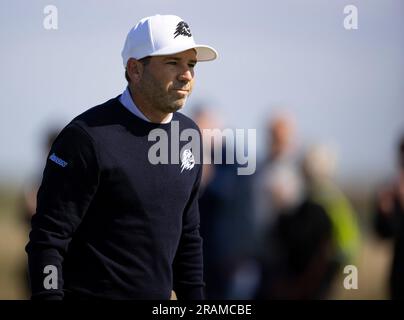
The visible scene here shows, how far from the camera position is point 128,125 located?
4.69m

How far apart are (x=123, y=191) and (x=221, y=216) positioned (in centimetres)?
284

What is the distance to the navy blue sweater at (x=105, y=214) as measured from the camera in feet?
14.7

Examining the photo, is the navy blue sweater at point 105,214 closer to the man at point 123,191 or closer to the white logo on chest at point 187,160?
the man at point 123,191

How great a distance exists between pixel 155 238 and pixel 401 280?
2.88 metres

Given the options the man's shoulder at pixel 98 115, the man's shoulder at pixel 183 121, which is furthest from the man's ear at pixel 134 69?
the man's shoulder at pixel 183 121

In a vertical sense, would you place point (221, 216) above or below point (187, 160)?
below

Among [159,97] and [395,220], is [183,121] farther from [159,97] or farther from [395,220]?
[395,220]

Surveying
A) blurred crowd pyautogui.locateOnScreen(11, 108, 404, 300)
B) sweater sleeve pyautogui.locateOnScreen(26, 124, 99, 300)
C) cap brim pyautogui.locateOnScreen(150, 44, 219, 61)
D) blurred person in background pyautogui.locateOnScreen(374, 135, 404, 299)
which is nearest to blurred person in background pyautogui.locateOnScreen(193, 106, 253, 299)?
blurred crowd pyautogui.locateOnScreen(11, 108, 404, 300)

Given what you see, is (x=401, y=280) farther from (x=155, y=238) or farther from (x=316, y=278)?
(x=155, y=238)

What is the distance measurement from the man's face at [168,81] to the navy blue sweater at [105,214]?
11 cm

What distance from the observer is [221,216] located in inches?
289

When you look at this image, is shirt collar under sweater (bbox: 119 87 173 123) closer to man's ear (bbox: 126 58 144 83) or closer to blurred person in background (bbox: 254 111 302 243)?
man's ear (bbox: 126 58 144 83)

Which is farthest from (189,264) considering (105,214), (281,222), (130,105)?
(281,222)
